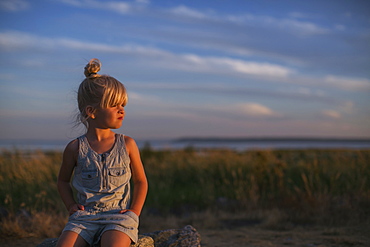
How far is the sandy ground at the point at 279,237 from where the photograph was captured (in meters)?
4.66

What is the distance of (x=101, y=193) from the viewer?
2.73 m

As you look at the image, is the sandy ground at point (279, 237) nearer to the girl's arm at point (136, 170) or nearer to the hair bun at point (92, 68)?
the girl's arm at point (136, 170)

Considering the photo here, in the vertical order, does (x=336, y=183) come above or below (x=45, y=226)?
above

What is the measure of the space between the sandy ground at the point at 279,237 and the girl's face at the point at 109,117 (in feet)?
8.17

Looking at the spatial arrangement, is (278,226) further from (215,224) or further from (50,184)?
(50,184)

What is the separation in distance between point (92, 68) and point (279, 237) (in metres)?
3.57

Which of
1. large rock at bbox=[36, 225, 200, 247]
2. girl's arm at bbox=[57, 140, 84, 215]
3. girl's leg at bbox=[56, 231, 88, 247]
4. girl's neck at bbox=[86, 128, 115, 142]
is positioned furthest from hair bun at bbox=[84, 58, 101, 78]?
large rock at bbox=[36, 225, 200, 247]

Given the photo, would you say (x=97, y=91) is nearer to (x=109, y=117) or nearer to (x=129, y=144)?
(x=109, y=117)

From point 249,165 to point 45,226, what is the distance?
4.98 meters

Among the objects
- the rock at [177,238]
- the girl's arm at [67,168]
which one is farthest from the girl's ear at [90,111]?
the rock at [177,238]

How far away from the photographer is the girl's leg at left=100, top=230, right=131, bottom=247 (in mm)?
2484

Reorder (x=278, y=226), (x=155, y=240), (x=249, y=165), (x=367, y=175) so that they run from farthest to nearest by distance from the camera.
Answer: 1. (x=249, y=165)
2. (x=367, y=175)
3. (x=278, y=226)
4. (x=155, y=240)

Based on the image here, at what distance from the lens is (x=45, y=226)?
501 centimetres

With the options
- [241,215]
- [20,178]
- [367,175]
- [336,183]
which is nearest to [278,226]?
[241,215]
